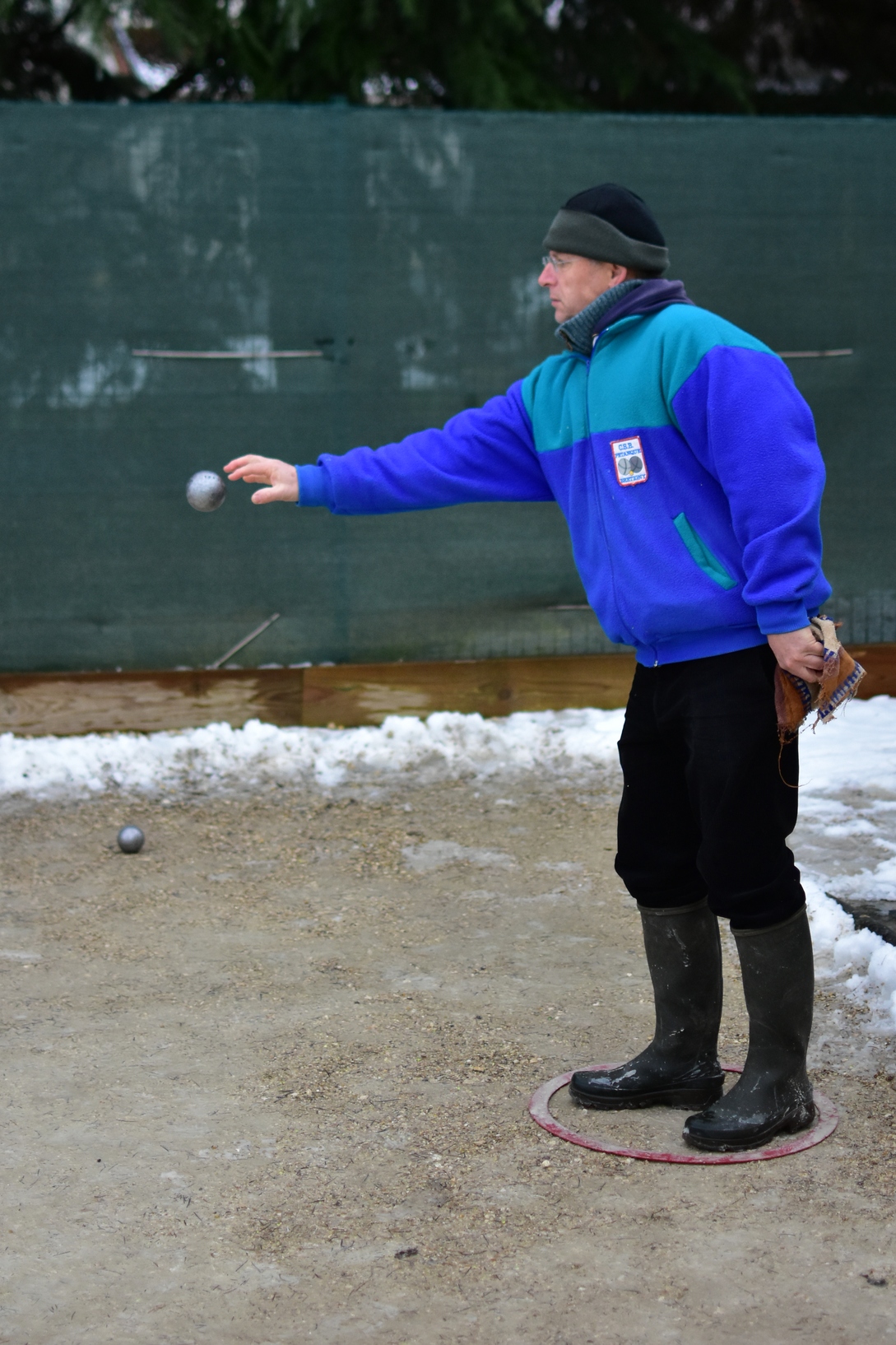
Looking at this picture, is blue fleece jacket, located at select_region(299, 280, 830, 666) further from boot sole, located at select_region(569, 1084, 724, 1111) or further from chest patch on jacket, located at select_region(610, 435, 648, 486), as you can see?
boot sole, located at select_region(569, 1084, 724, 1111)

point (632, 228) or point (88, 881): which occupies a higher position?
point (632, 228)

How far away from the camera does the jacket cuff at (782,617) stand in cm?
295

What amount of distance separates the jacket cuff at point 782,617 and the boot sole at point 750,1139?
103 centimetres

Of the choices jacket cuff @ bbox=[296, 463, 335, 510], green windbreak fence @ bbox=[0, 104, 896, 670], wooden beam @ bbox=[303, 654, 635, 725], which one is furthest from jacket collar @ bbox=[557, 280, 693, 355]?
wooden beam @ bbox=[303, 654, 635, 725]

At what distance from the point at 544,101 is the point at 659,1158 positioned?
600cm

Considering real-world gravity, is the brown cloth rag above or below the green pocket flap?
below

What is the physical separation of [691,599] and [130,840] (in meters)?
2.74

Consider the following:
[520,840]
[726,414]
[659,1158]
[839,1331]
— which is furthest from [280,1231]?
[520,840]

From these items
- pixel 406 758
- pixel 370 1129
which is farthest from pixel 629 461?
pixel 406 758

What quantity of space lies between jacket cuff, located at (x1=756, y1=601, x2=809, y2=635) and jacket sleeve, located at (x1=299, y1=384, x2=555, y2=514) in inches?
31.0

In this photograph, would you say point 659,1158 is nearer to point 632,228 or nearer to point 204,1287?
point 204,1287

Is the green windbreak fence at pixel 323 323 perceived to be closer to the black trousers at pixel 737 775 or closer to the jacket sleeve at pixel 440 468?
the jacket sleeve at pixel 440 468

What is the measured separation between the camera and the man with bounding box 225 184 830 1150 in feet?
9.74

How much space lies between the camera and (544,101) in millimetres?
7727
